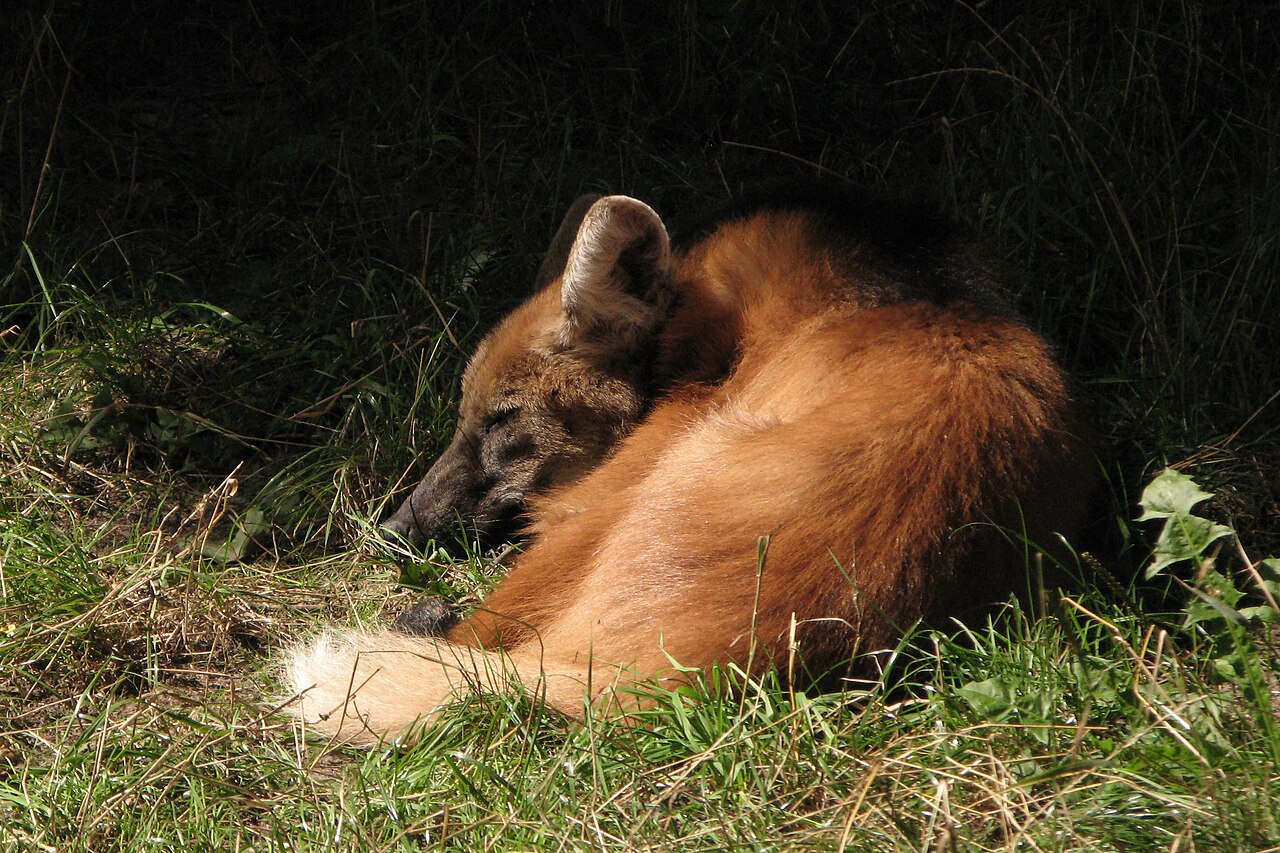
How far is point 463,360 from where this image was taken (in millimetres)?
4121

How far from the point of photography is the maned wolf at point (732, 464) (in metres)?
2.49

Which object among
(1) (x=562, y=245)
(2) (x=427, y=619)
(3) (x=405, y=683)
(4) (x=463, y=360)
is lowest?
(2) (x=427, y=619)

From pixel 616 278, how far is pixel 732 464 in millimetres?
848

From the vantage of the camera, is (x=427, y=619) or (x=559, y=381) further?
(x=559, y=381)

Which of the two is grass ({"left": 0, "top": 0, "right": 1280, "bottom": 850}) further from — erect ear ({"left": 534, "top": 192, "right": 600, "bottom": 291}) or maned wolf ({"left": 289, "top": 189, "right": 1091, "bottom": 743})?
erect ear ({"left": 534, "top": 192, "right": 600, "bottom": 291})

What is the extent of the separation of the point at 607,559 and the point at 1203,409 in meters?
2.05

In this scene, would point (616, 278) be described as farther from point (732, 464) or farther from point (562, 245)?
point (732, 464)

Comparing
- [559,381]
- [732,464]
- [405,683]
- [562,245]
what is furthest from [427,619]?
[562,245]

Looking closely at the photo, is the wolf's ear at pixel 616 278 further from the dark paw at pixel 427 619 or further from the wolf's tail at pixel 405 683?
the wolf's tail at pixel 405 683

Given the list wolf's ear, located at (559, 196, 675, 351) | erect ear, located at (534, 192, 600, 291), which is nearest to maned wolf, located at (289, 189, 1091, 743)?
wolf's ear, located at (559, 196, 675, 351)

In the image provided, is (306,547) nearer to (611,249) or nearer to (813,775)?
(611,249)

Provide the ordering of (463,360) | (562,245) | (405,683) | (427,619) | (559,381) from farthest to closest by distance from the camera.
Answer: (463,360)
(562,245)
(559,381)
(427,619)
(405,683)

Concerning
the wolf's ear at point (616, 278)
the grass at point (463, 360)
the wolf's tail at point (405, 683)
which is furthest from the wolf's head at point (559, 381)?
the wolf's tail at point (405, 683)

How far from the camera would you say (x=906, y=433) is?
2.59 m
